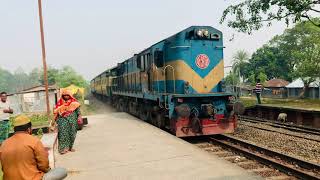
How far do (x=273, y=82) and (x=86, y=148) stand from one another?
67.8 meters

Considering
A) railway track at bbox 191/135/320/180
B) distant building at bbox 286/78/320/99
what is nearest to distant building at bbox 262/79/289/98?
distant building at bbox 286/78/320/99

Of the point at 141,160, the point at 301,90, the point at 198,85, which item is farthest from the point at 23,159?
the point at 301,90

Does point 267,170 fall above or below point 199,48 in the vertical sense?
below

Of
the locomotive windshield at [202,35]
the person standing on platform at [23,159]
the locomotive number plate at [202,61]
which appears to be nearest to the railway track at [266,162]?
the locomotive number plate at [202,61]

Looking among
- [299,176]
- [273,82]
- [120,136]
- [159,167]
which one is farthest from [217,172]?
[273,82]

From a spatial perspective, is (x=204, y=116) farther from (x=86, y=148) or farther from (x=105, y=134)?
(x=86, y=148)

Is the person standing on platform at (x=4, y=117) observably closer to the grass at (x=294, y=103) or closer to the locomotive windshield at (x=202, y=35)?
the locomotive windshield at (x=202, y=35)

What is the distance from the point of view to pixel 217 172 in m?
7.05

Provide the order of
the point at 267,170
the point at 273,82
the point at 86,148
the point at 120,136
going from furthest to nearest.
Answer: the point at 273,82
the point at 120,136
the point at 86,148
the point at 267,170

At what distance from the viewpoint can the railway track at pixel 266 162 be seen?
7.71m

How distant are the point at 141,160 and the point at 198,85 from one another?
5.36 metres

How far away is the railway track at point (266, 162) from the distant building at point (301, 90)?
40.8m

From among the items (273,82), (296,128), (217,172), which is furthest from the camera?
(273,82)

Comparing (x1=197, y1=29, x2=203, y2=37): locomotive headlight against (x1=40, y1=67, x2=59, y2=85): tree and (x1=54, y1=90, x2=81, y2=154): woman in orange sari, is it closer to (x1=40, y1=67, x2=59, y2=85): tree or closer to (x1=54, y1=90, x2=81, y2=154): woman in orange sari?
(x1=54, y1=90, x2=81, y2=154): woman in orange sari
